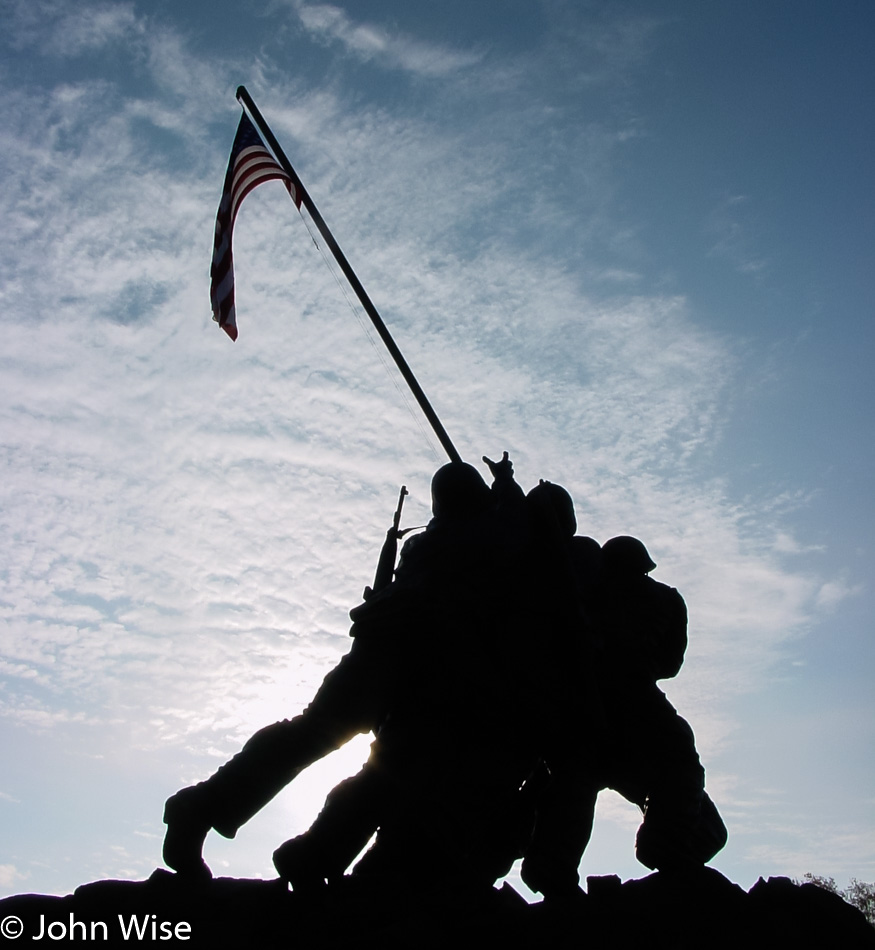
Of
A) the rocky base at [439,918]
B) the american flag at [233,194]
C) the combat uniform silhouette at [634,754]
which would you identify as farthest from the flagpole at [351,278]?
the rocky base at [439,918]

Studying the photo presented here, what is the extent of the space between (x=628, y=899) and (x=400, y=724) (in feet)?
5.59

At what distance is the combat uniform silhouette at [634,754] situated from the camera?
5223mm

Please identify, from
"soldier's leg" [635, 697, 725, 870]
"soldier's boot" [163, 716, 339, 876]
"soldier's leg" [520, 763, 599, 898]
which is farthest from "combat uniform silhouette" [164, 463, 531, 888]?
"soldier's leg" [635, 697, 725, 870]

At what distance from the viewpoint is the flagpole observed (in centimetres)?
734

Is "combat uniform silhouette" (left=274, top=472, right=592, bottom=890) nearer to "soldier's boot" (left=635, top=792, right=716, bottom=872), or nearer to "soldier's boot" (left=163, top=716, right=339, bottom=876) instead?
"soldier's boot" (left=163, top=716, right=339, bottom=876)

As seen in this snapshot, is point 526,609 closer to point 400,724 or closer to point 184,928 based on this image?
point 400,724

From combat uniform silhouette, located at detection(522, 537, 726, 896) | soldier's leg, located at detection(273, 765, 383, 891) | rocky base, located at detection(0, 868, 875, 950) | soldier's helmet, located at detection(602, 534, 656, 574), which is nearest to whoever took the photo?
rocky base, located at detection(0, 868, 875, 950)

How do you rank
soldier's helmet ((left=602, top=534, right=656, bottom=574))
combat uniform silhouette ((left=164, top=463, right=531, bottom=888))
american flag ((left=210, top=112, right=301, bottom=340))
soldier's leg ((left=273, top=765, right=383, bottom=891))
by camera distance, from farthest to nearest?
american flag ((left=210, top=112, right=301, bottom=340)) → soldier's helmet ((left=602, top=534, right=656, bottom=574)) → combat uniform silhouette ((left=164, top=463, right=531, bottom=888)) → soldier's leg ((left=273, top=765, right=383, bottom=891))

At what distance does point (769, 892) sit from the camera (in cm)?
446

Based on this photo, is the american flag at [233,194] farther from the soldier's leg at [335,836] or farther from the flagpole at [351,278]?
the soldier's leg at [335,836]

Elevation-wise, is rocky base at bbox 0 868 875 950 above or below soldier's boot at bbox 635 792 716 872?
below

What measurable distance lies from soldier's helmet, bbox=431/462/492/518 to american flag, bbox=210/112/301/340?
311 cm

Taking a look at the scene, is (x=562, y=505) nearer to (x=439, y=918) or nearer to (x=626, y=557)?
(x=626, y=557)

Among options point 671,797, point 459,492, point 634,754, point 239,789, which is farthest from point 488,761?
point 459,492
